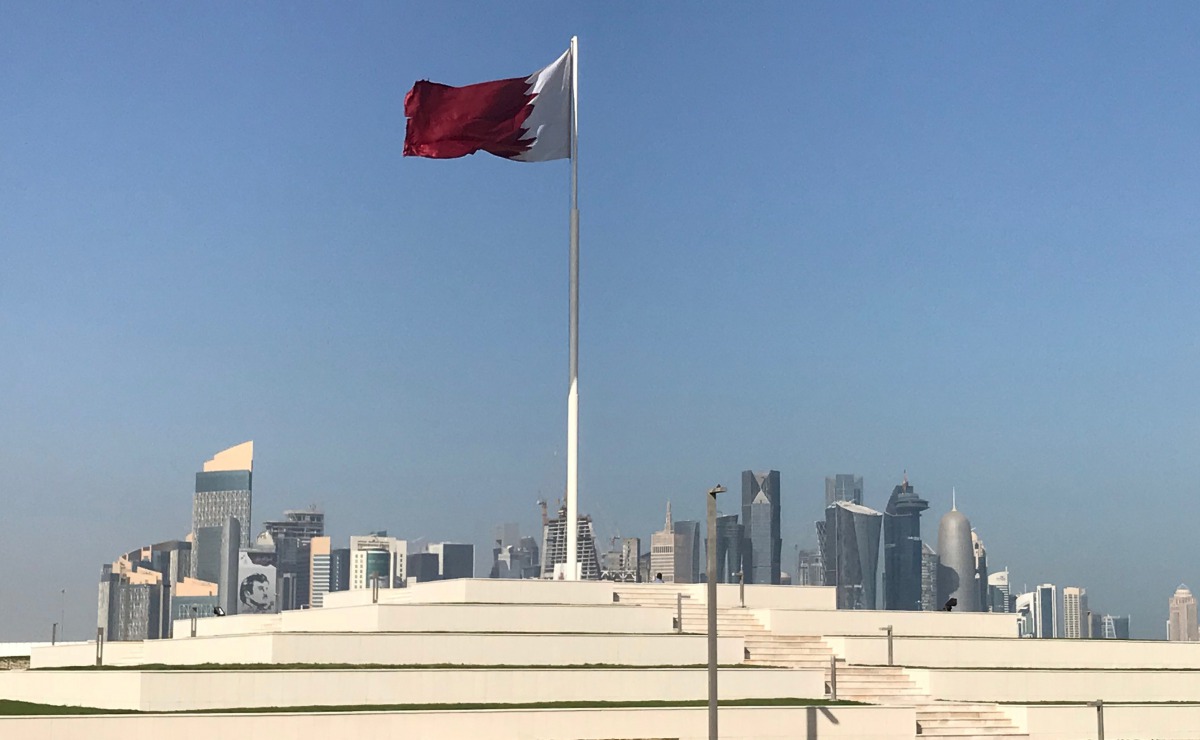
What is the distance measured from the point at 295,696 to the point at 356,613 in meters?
5.88

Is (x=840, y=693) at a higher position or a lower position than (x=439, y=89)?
lower

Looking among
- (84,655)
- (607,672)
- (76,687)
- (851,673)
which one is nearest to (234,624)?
(84,655)

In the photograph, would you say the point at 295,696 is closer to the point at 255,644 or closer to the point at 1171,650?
the point at 255,644

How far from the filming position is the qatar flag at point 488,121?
4528 centimetres

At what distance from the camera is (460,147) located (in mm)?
45250

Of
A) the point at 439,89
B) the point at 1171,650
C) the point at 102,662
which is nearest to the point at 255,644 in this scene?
the point at 102,662

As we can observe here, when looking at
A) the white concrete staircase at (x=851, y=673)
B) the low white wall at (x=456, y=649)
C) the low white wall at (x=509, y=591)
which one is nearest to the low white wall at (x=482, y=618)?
the low white wall at (x=509, y=591)

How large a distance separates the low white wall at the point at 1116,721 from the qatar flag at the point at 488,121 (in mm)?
20155

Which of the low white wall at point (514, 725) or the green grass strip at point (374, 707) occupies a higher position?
the green grass strip at point (374, 707)

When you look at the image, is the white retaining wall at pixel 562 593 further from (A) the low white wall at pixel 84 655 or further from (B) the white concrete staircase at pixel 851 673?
(A) the low white wall at pixel 84 655

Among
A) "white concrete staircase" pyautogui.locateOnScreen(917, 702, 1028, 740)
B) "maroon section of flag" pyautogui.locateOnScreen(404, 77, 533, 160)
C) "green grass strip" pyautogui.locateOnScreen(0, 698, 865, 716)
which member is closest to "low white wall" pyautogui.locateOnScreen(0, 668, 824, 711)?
"green grass strip" pyautogui.locateOnScreen(0, 698, 865, 716)

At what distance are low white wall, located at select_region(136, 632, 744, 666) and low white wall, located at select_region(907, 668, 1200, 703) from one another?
5.38 m

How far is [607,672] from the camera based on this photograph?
3788 centimetres

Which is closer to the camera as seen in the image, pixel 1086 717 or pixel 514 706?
pixel 514 706
